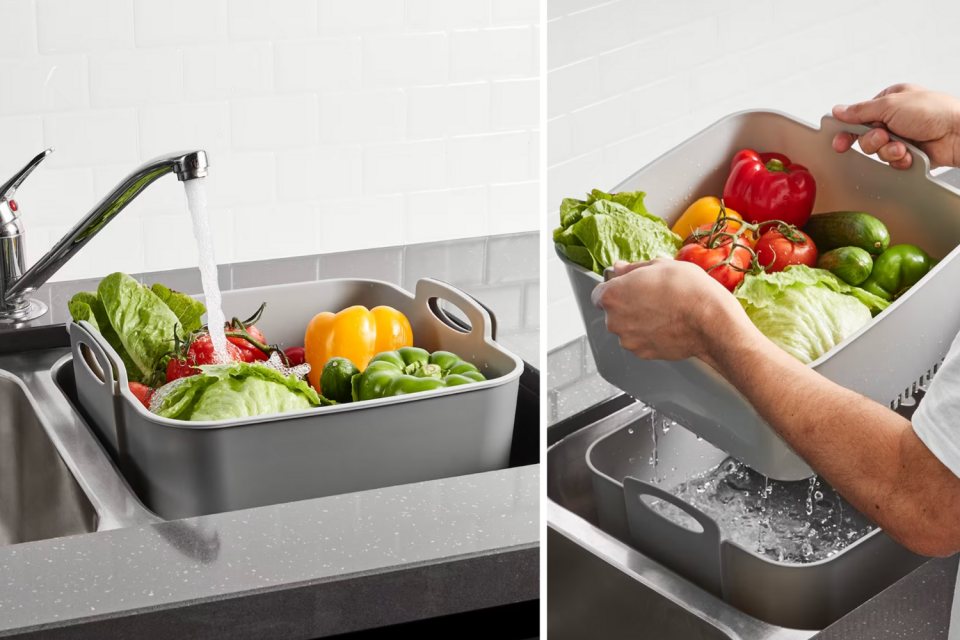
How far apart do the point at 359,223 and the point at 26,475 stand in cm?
71

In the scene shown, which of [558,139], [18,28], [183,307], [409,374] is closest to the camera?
[558,139]

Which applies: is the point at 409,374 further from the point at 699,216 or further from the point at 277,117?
the point at 277,117

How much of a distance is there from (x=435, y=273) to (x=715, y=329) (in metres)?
0.66

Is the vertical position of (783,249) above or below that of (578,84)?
below

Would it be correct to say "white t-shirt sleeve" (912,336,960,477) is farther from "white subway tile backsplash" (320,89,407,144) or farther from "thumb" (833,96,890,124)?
"white subway tile backsplash" (320,89,407,144)

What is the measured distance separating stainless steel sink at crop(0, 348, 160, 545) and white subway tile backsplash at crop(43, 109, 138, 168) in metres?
0.39

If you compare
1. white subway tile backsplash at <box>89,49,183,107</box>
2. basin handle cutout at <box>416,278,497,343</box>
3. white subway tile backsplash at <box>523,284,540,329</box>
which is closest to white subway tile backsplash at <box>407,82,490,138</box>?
white subway tile backsplash at <box>89,49,183,107</box>

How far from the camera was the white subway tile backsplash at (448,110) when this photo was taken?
58.7 inches

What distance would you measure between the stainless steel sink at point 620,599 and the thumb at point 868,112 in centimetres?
36

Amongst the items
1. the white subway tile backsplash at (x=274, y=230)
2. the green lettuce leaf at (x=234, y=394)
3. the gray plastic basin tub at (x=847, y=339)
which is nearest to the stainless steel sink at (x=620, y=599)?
the gray plastic basin tub at (x=847, y=339)

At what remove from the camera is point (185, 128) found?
1.34 m

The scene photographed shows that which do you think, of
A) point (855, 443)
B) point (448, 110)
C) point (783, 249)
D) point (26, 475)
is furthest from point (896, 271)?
point (448, 110)

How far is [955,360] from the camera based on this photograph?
0.47 metres

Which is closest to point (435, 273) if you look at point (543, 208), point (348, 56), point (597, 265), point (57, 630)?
point (348, 56)
